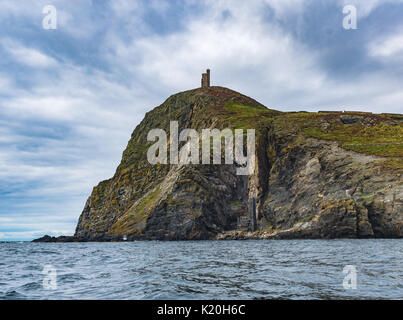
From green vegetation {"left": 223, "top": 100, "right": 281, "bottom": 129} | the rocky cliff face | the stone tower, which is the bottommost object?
the rocky cliff face

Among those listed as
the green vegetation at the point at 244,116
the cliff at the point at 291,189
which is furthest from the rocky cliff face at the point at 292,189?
the green vegetation at the point at 244,116

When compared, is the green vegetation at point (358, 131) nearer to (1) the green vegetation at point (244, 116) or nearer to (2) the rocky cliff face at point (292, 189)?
(2) the rocky cliff face at point (292, 189)

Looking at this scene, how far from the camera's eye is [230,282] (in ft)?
56.6

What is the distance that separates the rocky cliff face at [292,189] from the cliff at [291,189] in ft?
0.74

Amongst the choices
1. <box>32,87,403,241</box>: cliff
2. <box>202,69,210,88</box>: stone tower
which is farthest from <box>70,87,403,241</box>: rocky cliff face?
<box>202,69,210,88</box>: stone tower

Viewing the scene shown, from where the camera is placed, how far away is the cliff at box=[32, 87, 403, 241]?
3226 inches

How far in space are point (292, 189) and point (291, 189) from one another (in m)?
0.43

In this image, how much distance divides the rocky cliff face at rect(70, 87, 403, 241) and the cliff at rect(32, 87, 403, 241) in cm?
23

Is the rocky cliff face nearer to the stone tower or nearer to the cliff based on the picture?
the cliff

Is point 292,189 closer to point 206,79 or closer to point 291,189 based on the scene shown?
point 291,189

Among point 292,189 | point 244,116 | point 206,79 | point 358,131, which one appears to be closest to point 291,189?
point 292,189

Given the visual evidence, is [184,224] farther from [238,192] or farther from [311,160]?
[311,160]

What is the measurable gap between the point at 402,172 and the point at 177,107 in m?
121
